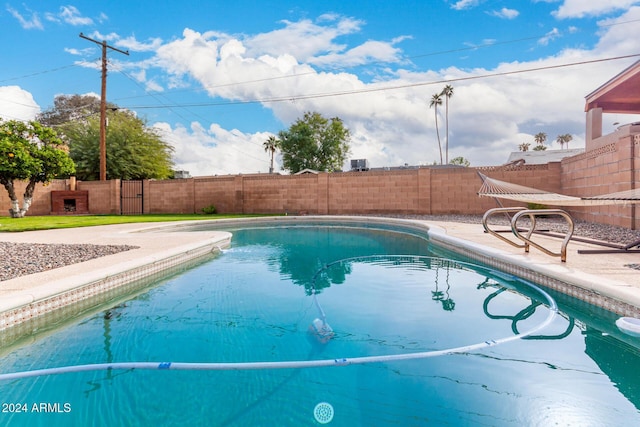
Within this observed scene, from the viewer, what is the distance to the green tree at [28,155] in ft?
43.3

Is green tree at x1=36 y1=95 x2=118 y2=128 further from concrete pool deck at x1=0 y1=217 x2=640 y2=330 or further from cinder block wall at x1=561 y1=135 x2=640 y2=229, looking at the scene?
cinder block wall at x1=561 y1=135 x2=640 y2=229

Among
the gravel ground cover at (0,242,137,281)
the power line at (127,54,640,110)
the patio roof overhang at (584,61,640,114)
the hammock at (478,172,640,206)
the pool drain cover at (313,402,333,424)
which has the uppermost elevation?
the power line at (127,54,640,110)

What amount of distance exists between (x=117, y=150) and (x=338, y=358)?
21.9 meters

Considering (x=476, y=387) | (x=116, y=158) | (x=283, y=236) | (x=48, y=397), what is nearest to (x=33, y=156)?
(x=116, y=158)

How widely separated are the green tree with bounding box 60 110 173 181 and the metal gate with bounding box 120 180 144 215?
11.0 feet

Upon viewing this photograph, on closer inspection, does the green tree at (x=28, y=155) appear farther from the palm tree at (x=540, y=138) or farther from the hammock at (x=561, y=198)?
the palm tree at (x=540, y=138)

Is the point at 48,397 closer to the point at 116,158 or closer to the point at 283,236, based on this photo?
the point at 283,236

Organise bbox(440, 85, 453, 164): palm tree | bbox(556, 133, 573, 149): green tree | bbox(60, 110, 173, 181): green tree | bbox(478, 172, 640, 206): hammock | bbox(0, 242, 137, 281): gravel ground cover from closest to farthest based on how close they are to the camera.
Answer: bbox(0, 242, 137, 281): gravel ground cover → bbox(478, 172, 640, 206): hammock → bbox(60, 110, 173, 181): green tree → bbox(440, 85, 453, 164): palm tree → bbox(556, 133, 573, 149): green tree

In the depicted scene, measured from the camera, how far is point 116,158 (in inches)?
806

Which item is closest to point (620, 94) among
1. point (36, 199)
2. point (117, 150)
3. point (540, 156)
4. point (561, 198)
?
point (561, 198)

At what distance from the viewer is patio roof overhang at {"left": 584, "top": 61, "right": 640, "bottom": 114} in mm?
11126

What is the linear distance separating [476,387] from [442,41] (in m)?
15.7

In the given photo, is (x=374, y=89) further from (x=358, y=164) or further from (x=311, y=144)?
(x=311, y=144)

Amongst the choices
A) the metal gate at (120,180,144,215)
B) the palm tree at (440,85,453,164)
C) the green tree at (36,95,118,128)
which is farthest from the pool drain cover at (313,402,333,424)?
the palm tree at (440,85,453,164)
